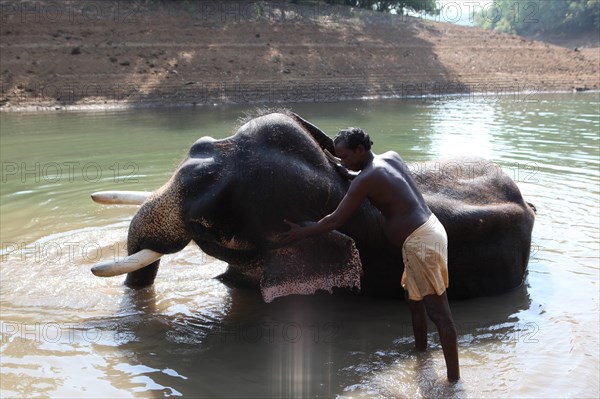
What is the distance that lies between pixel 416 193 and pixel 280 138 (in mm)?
1107

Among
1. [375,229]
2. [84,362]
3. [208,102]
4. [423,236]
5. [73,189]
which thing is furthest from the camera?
[208,102]

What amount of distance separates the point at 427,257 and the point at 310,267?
0.90m

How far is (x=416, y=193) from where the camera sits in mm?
4762

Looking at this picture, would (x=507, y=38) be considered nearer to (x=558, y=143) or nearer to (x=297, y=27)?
(x=297, y=27)

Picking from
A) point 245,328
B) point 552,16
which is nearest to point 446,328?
point 245,328

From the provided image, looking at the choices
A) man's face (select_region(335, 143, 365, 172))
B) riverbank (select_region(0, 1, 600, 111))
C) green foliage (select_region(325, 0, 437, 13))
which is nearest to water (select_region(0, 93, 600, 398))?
man's face (select_region(335, 143, 365, 172))

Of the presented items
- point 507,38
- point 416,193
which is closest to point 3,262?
point 416,193

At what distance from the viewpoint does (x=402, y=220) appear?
462 cm

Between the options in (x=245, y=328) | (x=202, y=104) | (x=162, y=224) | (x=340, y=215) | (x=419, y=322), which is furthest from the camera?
(x=202, y=104)

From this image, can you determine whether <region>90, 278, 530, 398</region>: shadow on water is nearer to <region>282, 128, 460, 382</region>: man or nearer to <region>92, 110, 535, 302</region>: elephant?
<region>92, 110, 535, 302</region>: elephant

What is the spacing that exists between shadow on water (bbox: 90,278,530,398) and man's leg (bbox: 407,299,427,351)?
9 centimetres

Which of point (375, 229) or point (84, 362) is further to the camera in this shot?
point (375, 229)

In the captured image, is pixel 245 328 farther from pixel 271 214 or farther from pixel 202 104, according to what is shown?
pixel 202 104

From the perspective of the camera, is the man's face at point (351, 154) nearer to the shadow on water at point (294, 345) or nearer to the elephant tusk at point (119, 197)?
the shadow on water at point (294, 345)
